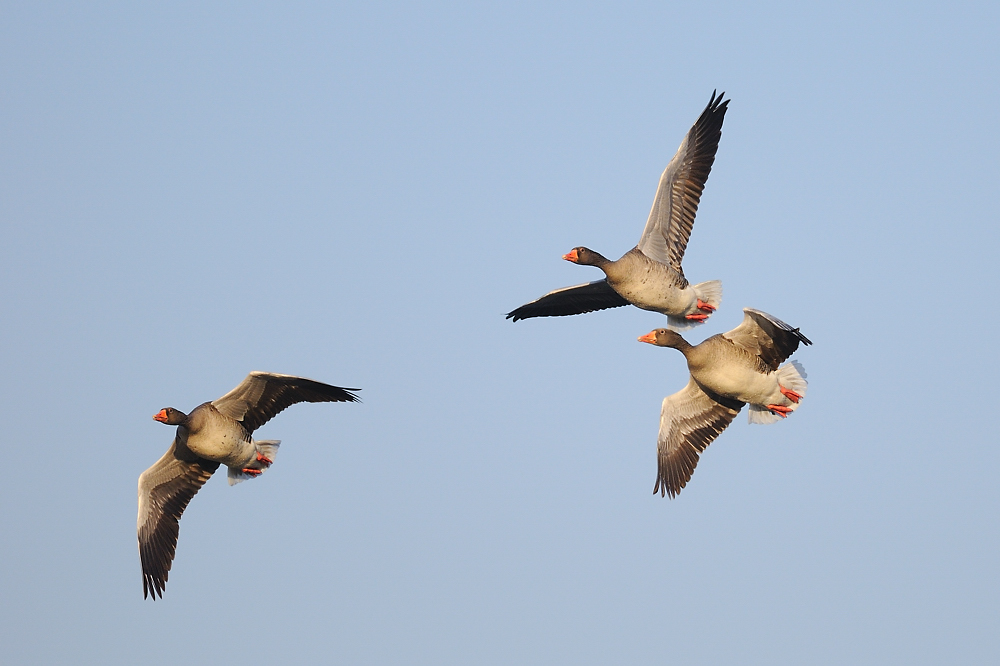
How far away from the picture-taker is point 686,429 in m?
16.7

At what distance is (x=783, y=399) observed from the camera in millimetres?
15625

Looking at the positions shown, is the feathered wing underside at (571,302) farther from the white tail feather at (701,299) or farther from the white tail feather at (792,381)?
the white tail feather at (792,381)

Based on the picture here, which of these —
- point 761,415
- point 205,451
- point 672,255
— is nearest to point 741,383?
point 761,415

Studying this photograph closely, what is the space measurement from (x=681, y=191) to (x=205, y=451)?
7979mm

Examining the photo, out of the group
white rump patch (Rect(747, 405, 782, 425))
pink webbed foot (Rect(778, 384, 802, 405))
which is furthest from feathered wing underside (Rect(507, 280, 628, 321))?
pink webbed foot (Rect(778, 384, 802, 405))

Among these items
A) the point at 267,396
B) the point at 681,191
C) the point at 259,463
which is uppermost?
the point at 681,191

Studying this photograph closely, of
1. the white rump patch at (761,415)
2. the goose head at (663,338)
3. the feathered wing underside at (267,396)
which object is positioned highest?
the goose head at (663,338)

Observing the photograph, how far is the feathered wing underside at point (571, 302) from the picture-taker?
59.5 ft

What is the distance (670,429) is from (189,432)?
6.87 m

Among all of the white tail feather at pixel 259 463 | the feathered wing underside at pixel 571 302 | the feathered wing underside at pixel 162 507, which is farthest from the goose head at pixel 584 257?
the feathered wing underside at pixel 162 507

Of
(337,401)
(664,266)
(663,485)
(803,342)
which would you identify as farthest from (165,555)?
(803,342)

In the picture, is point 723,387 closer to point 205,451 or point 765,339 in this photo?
point 765,339

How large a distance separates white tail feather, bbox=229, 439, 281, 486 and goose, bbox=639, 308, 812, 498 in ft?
18.7

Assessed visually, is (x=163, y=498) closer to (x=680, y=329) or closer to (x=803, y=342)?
(x=680, y=329)
